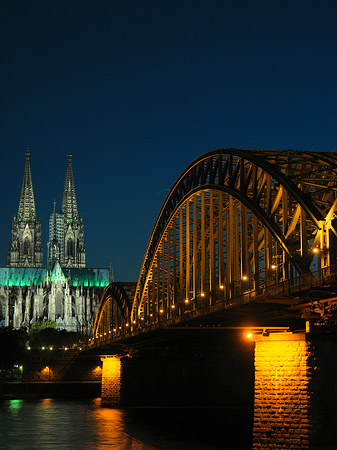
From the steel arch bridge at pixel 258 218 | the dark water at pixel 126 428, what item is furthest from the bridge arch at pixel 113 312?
the steel arch bridge at pixel 258 218

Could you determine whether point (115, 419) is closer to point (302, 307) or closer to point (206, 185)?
point (206, 185)

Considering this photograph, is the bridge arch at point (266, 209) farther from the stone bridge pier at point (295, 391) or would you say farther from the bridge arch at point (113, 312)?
the bridge arch at point (113, 312)

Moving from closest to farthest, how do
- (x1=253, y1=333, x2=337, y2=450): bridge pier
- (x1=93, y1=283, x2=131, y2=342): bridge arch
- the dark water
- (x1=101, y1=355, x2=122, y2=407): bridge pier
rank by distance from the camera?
(x1=253, y1=333, x2=337, y2=450): bridge pier, the dark water, (x1=101, y1=355, x2=122, y2=407): bridge pier, (x1=93, y1=283, x2=131, y2=342): bridge arch

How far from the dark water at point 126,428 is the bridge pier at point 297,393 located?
10.6m

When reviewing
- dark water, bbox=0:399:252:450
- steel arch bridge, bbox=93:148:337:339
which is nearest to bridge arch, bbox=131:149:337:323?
steel arch bridge, bbox=93:148:337:339

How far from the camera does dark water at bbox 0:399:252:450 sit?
58.4 meters

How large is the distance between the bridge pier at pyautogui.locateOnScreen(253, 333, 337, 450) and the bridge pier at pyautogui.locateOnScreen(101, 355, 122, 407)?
5445 centimetres

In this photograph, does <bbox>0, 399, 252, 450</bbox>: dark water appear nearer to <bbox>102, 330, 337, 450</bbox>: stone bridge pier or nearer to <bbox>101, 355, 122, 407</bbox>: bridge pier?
<bbox>101, 355, 122, 407</bbox>: bridge pier

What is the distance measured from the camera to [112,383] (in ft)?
324

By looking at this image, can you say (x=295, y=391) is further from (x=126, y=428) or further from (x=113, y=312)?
(x=113, y=312)

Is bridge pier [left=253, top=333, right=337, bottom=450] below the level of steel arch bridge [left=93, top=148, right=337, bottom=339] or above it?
below

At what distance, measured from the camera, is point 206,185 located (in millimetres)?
61281

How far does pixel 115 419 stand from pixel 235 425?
14.2 m

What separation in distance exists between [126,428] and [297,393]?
106 ft
